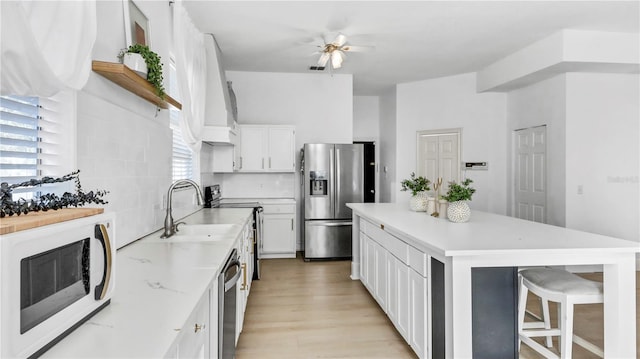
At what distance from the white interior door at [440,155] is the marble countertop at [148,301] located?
15.8 feet

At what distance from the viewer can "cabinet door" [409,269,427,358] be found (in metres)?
2.11

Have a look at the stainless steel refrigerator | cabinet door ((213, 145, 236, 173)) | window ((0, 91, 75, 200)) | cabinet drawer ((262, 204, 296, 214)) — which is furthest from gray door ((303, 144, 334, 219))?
window ((0, 91, 75, 200))

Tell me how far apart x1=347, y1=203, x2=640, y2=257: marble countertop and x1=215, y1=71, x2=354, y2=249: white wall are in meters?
2.88

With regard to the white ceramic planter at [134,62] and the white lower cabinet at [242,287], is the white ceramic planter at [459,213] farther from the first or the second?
the white ceramic planter at [134,62]

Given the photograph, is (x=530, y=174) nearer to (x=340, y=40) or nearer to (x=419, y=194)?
(x=419, y=194)

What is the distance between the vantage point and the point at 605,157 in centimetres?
446

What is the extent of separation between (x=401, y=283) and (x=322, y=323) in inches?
33.4

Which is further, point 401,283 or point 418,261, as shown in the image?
point 401,283

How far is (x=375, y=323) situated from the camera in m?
2.89

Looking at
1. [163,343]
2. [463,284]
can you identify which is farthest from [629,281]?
[163,343]

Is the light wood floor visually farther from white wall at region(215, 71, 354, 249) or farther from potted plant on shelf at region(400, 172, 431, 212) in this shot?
white wall at region(215, 71, 354, 249)

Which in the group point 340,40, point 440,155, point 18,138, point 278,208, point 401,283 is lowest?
point 401,283

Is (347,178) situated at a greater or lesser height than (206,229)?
greater

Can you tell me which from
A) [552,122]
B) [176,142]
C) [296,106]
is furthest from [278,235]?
[552,122]
